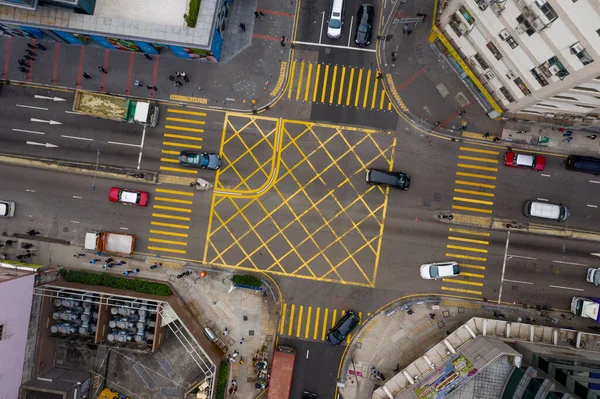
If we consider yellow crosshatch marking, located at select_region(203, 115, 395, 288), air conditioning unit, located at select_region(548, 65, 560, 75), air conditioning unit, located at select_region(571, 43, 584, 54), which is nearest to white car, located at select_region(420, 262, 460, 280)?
yellow crosshatch marking, located at select_region(203, 115, 395, 288)

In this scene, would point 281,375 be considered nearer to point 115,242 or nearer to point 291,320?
point 291,320

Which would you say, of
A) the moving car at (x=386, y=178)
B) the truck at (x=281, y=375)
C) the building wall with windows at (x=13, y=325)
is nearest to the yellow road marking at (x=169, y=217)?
the building wall with windows at (x=13, y=325)

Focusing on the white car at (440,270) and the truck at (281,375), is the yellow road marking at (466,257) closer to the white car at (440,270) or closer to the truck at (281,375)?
the white car at (440,270)

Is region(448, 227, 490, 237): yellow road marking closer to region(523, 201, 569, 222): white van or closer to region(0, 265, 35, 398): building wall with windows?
region(523, 201, 569, 222): white van

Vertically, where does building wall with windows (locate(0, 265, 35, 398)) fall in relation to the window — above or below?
below

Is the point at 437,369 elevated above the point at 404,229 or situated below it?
below

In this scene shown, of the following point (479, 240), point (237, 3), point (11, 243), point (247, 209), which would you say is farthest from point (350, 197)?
point (11, 243)

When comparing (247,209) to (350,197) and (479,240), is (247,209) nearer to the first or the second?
(350,197)
